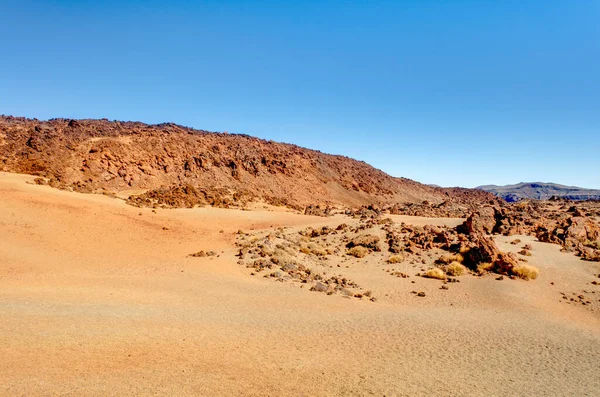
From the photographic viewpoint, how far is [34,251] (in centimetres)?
1523

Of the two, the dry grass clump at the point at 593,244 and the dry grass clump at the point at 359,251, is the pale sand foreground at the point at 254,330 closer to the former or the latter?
the dry grass clump at the point at 359,251

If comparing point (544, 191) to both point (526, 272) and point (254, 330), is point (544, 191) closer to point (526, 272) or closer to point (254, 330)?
point (526, 272)

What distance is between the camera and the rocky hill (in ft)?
116

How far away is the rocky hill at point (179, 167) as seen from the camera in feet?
116

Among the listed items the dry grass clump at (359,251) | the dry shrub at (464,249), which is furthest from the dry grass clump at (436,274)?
the dry grass clump at (359,251)

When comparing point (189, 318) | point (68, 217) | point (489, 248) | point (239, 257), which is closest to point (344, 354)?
point (189, 318)

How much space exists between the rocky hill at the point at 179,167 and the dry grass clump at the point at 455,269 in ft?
76.9

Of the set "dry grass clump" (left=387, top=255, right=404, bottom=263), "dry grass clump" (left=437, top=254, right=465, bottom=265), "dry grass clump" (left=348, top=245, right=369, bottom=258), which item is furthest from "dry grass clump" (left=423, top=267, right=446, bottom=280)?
"dry grass clump" (left=348, top=245, right=369, bottom=258)

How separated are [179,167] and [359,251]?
31275mm

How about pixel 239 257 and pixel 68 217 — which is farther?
pixel 68 217

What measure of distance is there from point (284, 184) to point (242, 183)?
6.70 metres

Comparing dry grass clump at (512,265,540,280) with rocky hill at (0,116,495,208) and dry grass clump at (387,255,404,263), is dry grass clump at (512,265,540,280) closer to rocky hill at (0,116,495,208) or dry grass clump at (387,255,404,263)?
dry grass clump at (387,255,404,263)

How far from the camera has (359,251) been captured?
19562 millimetres

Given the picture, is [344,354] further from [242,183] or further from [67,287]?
[242,183]
